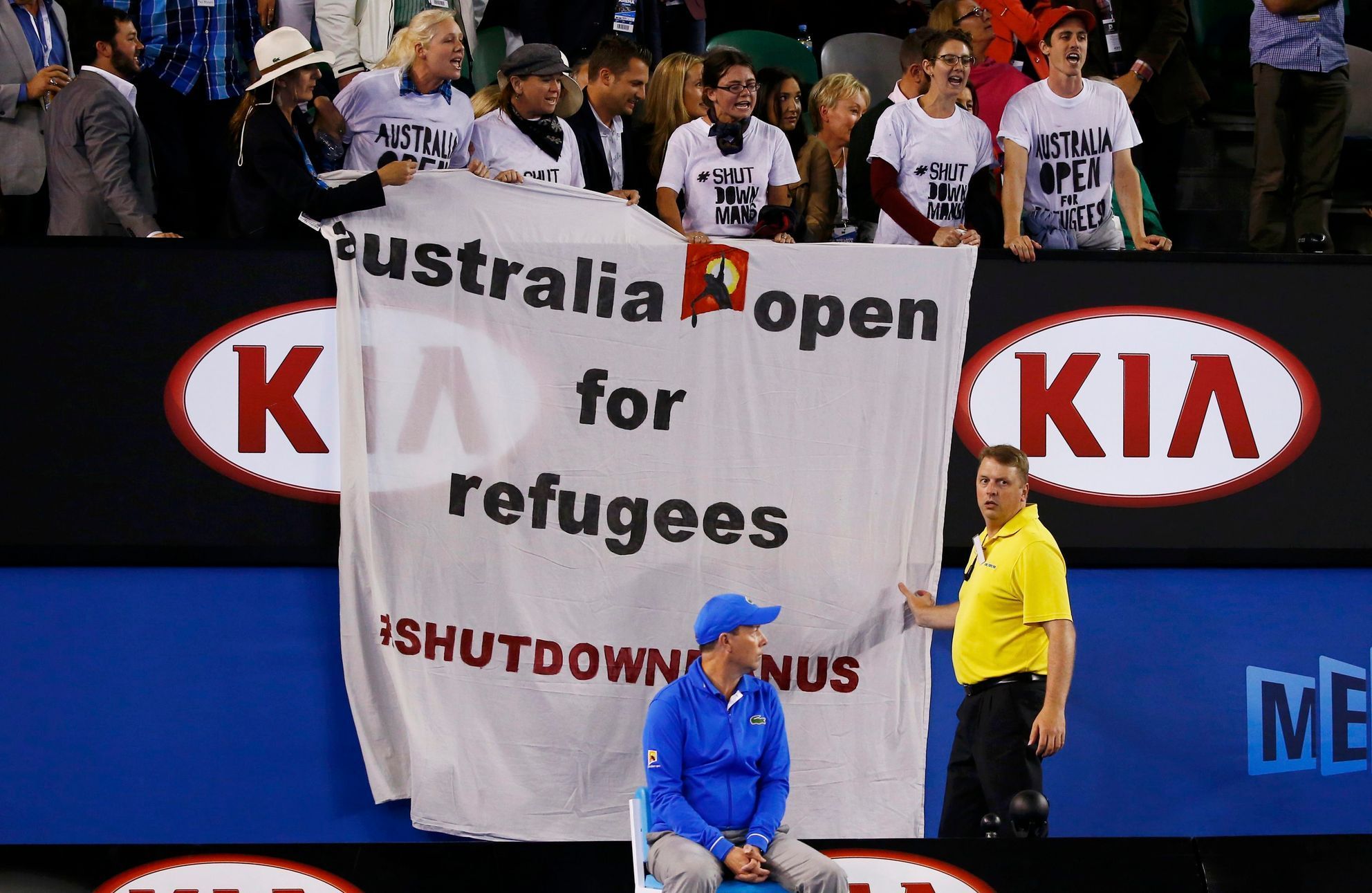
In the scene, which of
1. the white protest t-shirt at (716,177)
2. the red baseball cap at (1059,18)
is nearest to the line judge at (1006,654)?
the white protest t-shirt at (716,177)

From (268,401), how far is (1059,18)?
366 cm

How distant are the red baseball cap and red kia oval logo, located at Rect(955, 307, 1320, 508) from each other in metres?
1.27

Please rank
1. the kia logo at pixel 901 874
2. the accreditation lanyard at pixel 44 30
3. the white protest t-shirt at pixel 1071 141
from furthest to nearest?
the accreditation lanyard at pixel 44 30, the white protest t-shirt at pixel 1071 141, the kia logo at pixel 901 874

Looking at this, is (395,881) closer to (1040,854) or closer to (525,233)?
(1040,854)

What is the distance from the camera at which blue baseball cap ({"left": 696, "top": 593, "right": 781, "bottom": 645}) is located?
4793 mm

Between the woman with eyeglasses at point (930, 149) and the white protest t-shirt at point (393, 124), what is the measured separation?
181cm

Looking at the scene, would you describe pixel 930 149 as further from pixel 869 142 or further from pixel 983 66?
pixel 983 66

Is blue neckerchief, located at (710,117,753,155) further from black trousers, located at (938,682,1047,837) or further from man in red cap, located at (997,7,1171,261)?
black trousers, located at (938,682,1047,837)

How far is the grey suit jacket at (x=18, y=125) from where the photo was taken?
678 cm

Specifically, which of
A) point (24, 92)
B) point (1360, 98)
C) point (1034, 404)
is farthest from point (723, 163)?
point (1360, 98)

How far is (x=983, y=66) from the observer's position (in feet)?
25.9

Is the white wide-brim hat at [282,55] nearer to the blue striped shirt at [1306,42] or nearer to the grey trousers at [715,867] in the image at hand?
the grey trousers at [715,867]

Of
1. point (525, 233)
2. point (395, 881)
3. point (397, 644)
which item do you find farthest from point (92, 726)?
point (525, 233)

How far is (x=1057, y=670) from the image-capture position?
529 cm
